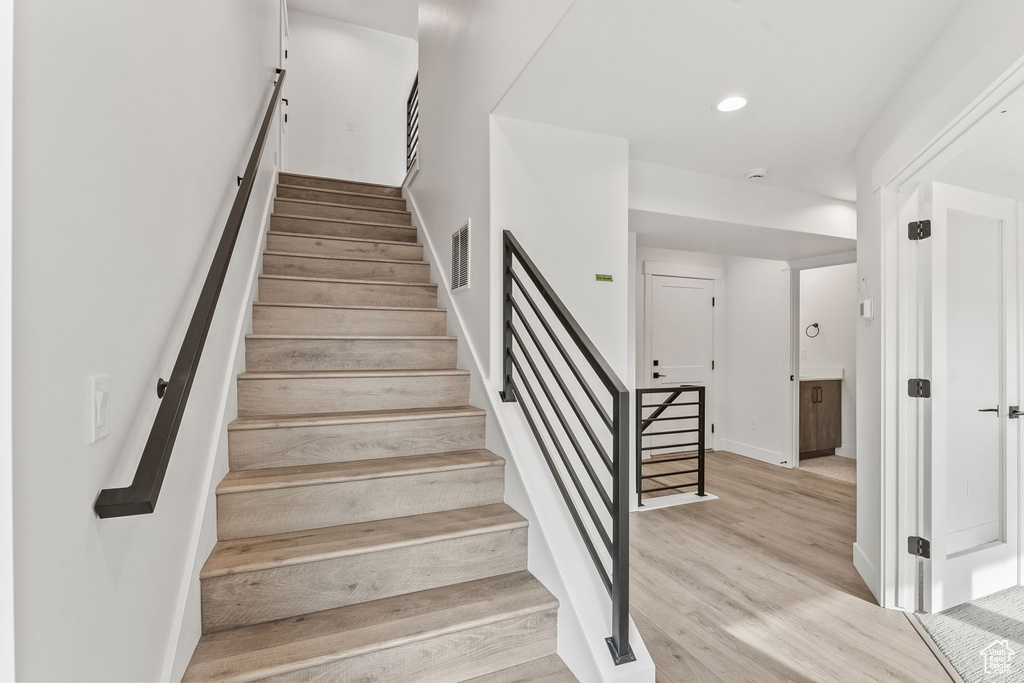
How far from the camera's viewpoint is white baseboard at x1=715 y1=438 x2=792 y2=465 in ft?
17.5

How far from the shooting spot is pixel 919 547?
2.31 metres

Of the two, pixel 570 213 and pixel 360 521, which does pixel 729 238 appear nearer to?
pixel 570 213

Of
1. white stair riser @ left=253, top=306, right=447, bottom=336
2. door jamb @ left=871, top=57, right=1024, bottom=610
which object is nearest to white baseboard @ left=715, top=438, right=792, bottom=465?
door jamb @ left=871, top=57, right=1024, bottom=610

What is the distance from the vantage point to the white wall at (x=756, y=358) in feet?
17.5

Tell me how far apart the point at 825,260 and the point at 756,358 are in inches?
49.8

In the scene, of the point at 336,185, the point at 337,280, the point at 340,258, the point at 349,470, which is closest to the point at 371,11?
the point at 336,185

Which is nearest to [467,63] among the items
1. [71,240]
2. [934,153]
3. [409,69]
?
[934,153]

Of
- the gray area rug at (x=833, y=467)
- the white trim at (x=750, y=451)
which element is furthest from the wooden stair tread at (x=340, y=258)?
the gray area rug at (x=833, y=467)

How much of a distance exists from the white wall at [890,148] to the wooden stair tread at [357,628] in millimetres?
1896

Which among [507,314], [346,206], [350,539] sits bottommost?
[350,539]

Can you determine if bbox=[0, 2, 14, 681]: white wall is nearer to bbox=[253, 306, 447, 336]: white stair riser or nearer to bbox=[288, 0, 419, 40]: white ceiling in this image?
bbox=[253, 306, 447, 336]: white stair riser

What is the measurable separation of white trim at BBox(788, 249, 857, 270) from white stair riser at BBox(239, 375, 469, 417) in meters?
3.99

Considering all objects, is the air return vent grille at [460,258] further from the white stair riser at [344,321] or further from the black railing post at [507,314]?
the black railing post at [507,314]

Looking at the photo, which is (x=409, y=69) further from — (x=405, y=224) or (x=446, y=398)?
(x=446, y=398)
